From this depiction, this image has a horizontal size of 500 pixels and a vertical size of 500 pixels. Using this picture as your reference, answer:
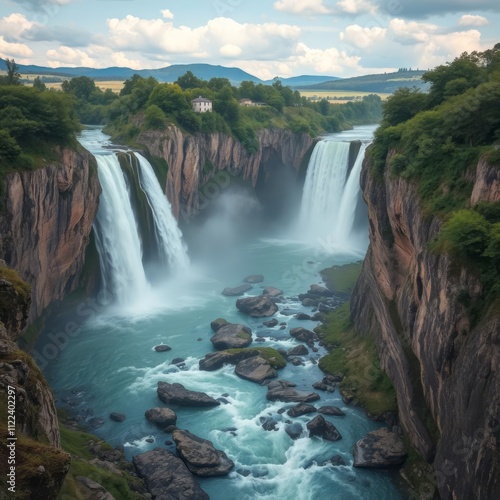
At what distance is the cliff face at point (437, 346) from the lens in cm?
1912

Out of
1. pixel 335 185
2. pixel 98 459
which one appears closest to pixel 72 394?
pixel 98 459

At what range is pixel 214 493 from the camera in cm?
2534

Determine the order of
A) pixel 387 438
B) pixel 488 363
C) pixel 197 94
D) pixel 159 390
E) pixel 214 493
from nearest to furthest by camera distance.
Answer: pixel 488 363, pixel 214 493, pixel 387 438, pixel 159 390, pixel 197 94

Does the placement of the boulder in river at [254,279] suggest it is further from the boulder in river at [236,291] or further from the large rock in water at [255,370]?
the large rock in water at [255,370]

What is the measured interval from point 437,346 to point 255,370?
50.5 ft

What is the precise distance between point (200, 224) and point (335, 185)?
18.2 meters

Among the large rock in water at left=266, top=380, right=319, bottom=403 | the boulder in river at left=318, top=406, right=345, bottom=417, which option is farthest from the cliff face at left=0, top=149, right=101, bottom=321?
the boulder in river at left=318, top=406, right=345, bottom=417

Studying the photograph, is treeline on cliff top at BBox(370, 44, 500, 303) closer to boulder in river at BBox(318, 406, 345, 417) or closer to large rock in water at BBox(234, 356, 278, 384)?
boulder in river at BBox(318, 406, 345, 417)

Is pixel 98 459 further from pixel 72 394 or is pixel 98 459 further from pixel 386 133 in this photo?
pixel 386 133

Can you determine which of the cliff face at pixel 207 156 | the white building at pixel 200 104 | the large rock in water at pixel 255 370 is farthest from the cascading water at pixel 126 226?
the white building at pixel 200 104

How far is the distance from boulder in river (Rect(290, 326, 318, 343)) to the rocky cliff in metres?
25.2

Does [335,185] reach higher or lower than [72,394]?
higher

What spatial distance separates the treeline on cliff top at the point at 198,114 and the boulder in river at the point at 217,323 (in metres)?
26.1

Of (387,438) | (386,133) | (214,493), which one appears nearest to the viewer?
(214,493)
